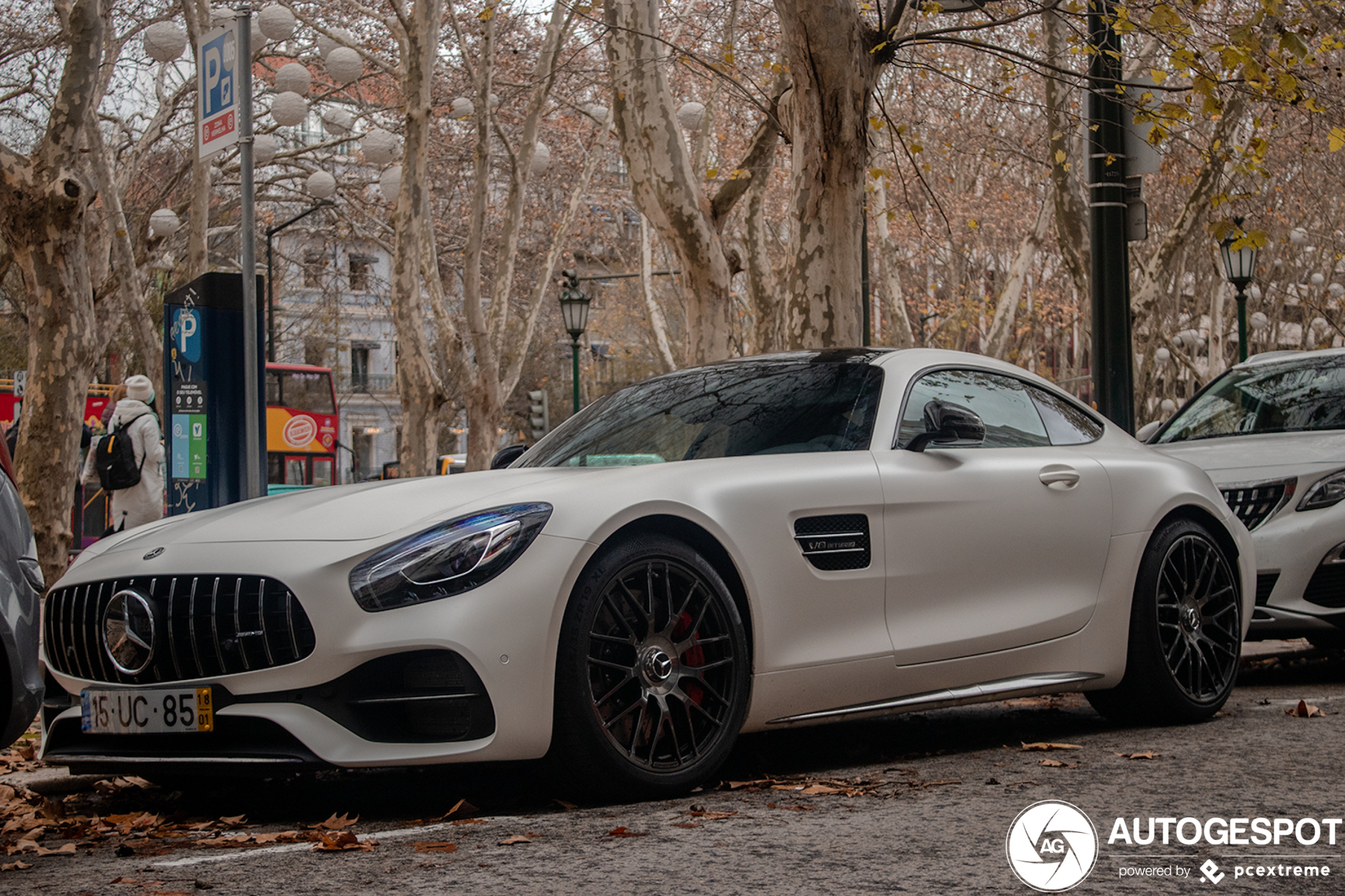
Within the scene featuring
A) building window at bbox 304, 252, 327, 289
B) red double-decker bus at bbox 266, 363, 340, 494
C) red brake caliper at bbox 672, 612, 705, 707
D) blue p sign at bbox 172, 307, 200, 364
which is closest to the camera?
red brake caliper at bbox 672, 612, 705, 707

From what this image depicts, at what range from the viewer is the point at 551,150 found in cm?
3172

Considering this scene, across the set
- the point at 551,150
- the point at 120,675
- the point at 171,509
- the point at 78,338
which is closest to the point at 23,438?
the point at 78,338

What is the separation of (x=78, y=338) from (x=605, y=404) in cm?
885

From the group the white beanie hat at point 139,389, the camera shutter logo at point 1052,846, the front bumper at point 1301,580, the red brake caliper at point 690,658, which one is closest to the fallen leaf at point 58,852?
the red brake caliper at point 690,658

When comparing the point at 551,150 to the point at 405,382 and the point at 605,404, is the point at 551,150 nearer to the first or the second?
the point at 405,382

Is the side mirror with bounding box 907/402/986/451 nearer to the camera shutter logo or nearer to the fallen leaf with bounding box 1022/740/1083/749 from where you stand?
the fallen leaf with bounding box 1022/740/1083/749

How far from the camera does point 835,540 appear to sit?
5176 mm

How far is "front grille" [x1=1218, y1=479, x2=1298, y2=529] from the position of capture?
7.73 metres

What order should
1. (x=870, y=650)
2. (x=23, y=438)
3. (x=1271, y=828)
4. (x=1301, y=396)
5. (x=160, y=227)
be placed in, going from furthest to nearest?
(x=160, y=227)
(x=23, y=438)
(x=1301, y=396)
(x=870, y=650)
(x=1271, y=828)

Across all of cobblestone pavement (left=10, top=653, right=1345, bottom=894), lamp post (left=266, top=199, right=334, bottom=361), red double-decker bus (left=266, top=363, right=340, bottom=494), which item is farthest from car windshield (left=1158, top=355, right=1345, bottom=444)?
red double-decker bus (left=266, top=363, right=340, bottom=494)

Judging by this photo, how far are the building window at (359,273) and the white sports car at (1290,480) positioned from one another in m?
24.6

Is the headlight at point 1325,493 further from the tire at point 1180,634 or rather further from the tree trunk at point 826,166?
the tree trunk at point 826,166

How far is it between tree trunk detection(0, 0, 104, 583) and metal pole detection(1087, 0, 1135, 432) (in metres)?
7.82

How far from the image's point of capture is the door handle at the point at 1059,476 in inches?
236
